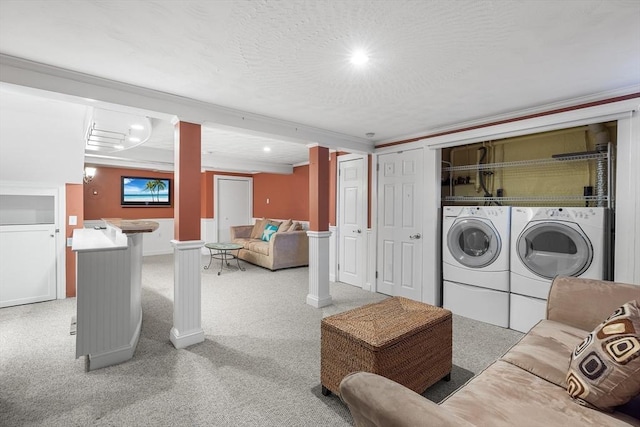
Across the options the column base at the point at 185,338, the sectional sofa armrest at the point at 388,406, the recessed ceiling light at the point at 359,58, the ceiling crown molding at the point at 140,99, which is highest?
the recessed ceiling light at the point at 359,58

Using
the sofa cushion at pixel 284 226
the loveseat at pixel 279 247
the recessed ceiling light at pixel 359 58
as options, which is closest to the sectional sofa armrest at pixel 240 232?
the loveseat at pixel 279 247

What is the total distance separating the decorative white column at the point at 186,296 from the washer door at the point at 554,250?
3096 millimetres

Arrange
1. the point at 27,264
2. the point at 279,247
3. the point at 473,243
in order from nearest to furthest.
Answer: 1. the point at 473,243
2. the point at 27,264
3. the point at 279,247

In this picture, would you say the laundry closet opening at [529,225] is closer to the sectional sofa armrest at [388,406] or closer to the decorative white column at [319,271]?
the decorative white column at [319,271]

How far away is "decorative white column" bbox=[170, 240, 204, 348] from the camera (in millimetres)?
2688

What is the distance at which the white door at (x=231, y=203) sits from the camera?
26.2 feet

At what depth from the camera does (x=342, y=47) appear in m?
1.79

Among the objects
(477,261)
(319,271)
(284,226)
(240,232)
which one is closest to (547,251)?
(477,261)

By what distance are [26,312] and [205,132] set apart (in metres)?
2.88

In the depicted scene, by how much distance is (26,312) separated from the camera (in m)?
3.45

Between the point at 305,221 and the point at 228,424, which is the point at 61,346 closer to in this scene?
the point at 228,424

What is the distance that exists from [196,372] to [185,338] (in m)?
0.49

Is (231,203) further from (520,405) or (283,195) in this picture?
(520,405)

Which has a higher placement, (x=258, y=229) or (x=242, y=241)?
(x=258, y=229)
